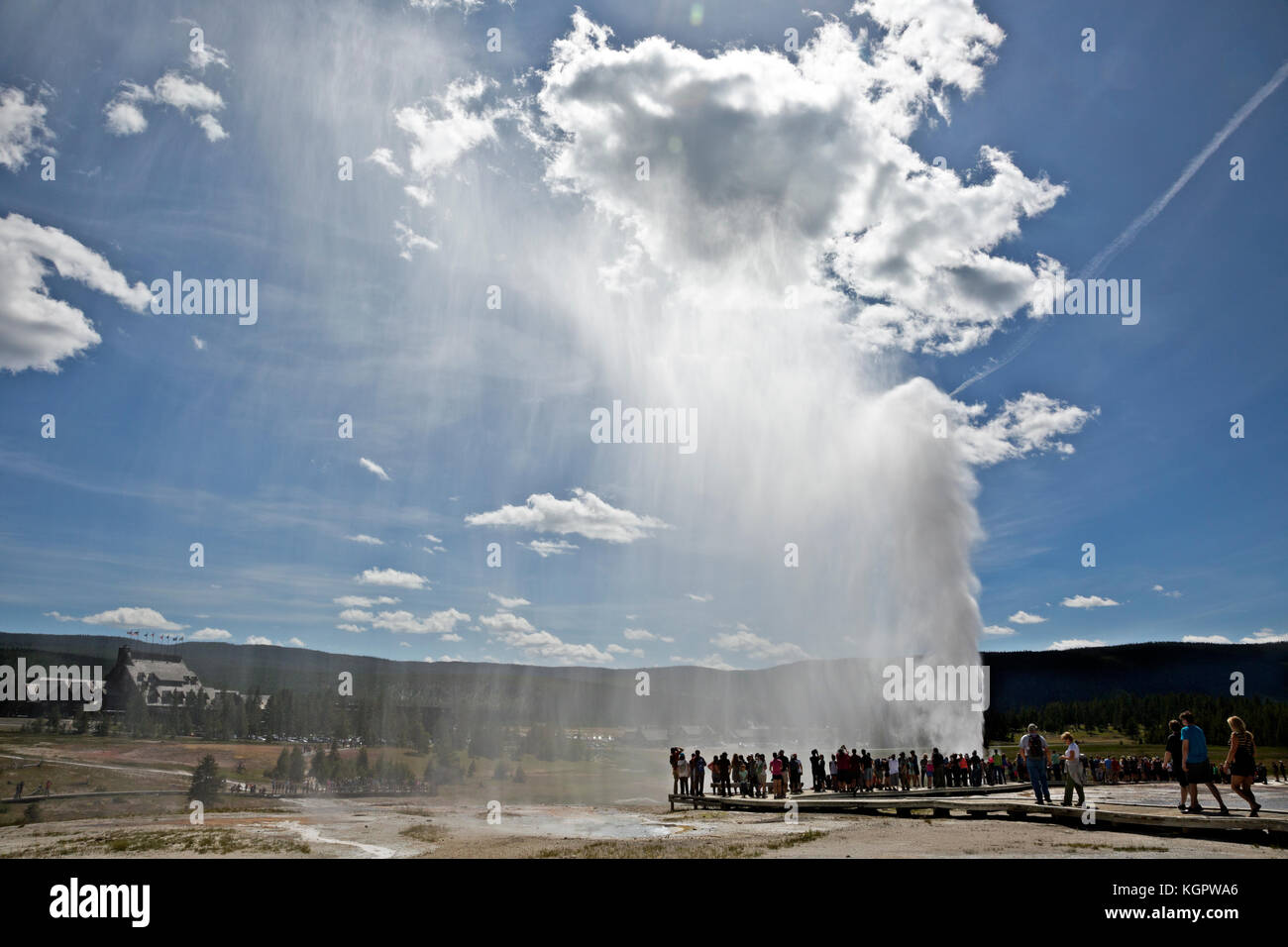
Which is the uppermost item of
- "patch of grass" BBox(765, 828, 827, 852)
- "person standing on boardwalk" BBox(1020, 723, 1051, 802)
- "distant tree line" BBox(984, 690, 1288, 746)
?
"person standing on boardwalk" BBox(1020, 723, 1051, 802)

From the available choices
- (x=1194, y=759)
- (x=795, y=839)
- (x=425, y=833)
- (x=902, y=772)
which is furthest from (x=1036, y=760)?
(x=425, y=833)

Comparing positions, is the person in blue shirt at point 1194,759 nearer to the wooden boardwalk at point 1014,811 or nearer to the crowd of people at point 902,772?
the wooden boardwalk at point 1014,811

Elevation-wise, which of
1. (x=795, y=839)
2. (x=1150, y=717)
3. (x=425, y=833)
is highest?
(x=795, y=839)

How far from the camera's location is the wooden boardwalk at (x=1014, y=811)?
1282 cm

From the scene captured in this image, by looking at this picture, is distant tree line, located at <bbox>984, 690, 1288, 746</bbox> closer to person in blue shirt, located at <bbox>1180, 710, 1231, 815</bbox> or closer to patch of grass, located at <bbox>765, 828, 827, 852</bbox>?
person in blue shirt, located at <bbox>1180, 710, 1231, 815</bbox>

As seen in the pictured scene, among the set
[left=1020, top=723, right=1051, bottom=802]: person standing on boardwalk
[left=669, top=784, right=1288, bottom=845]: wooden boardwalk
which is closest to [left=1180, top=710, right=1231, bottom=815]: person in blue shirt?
[left=669, top=784, right=1288, bottom=845]: wooden boardwalk

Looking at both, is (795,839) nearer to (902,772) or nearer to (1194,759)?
(1194,759)

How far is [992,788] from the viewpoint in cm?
2656

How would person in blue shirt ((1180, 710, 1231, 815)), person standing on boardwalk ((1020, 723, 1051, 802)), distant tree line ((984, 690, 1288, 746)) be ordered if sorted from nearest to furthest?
person in blue shirt ((1180, 710, 1231, 815))
person standing on boardwalk ((1020, 723, 1051, 802))
distant tree line ((984, 690, 1288, 746))

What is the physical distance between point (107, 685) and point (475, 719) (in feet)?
254

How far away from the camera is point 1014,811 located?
59.8ft

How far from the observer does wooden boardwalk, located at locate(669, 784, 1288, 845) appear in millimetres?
12820
